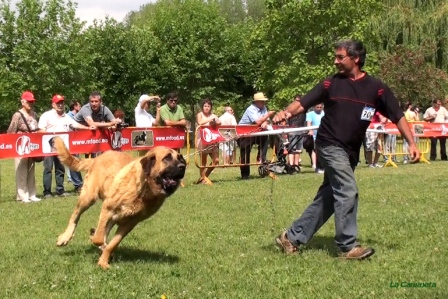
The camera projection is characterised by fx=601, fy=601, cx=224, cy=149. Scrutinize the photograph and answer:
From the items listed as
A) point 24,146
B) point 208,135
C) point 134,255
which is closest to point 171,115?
point 208,135

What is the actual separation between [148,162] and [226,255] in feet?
4.67

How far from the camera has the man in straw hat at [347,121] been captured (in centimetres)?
627

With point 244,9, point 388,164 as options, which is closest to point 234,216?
point 388,164

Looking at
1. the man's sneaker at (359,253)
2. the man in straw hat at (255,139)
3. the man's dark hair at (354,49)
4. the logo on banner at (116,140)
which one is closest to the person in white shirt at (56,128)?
the logo on banner at (116,140)

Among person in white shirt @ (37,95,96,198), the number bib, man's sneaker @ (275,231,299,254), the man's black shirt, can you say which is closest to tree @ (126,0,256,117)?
person in white shirt @ (37,95,96,198)

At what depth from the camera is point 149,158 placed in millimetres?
5984

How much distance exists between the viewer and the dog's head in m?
5.89

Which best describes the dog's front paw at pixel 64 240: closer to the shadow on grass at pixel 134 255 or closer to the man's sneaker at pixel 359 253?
the shadow on grass at pixel 134 255

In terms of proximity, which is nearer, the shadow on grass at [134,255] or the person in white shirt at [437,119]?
the shadow on grass at [134,255]

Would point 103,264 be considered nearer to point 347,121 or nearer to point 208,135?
point 347,121

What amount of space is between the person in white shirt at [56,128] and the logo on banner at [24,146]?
52 cm

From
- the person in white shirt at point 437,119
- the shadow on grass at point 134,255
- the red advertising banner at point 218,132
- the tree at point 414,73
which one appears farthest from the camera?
the tree at point 414,73

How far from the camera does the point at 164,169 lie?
19.4ft

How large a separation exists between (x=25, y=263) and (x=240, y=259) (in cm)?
227
